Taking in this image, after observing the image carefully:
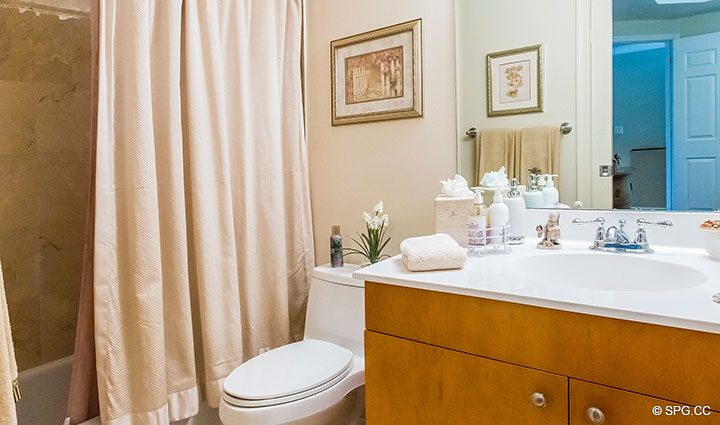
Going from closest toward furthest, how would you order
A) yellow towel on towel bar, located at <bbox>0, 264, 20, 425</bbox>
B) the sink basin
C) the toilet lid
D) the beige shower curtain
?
yellow towel on towel bar, located at <bbox>0, 264, 20, 425</bbox> → the sink basin → the toilet lid → the beige shower curtain

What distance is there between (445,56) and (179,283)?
1.31 metres

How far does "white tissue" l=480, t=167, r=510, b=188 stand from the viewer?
1644mm

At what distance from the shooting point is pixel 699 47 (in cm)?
132

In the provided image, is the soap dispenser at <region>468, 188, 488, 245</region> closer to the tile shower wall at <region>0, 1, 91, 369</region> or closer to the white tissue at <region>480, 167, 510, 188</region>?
the white tissue at <region>480, 167, 510, 188</region>

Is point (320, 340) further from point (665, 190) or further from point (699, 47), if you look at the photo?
point (699, 47)

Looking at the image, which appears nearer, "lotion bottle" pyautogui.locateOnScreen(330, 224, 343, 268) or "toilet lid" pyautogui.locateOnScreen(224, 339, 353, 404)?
"toilet lid" pyautogui.locateOnScreen(224, 339, 353, 404)

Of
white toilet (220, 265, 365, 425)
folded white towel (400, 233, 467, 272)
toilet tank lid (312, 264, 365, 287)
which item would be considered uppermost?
folded white towel (400, 233, 467, 272)

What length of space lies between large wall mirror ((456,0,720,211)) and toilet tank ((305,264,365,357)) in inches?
26.8

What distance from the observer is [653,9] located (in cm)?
139

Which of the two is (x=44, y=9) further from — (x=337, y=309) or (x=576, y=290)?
Result: (x=576, y=290)

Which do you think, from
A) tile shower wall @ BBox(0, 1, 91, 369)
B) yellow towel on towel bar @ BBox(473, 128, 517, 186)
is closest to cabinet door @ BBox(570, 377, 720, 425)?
yellow towel on towel bar @ BBox(473, 128, 517, 186)

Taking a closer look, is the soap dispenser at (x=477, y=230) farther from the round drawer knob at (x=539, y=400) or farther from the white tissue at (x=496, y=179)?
the round drawer knob at (x=539, y=400)

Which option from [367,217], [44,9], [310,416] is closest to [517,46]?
[367,217]

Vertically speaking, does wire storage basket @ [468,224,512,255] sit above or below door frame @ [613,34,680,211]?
below
